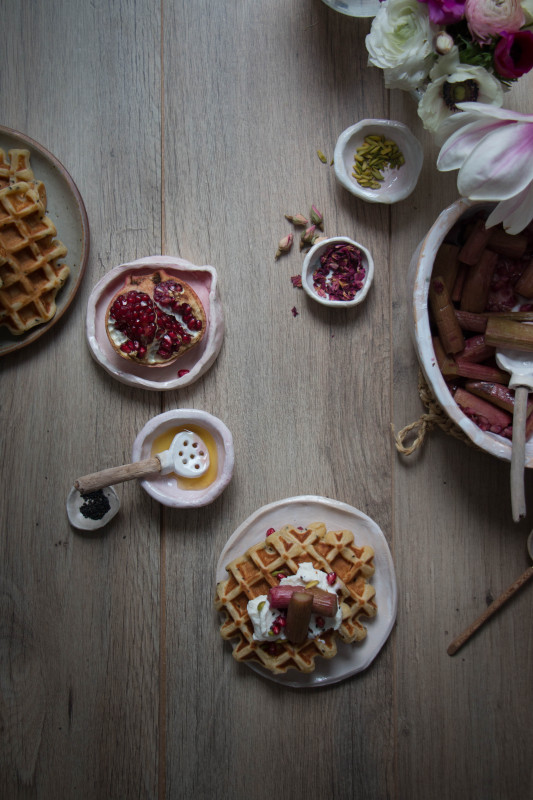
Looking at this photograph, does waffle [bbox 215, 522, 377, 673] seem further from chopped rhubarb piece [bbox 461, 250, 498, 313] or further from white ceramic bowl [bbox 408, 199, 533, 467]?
chopped rhubarb piece [bbox 461, 250, 498, 313]

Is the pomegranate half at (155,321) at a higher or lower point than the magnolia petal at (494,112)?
lower

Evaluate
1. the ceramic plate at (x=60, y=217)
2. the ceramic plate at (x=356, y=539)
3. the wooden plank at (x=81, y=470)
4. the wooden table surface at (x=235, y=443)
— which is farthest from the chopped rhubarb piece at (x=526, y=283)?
the ceramic plate at (x=60, y=217)

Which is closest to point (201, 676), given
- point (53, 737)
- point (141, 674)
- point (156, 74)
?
point (141, 674)

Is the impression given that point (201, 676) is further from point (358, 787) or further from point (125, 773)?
point (358, 787)

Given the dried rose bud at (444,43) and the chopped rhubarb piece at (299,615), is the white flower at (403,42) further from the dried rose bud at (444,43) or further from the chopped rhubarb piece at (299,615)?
the chopped rhubarb piece at (299,615)

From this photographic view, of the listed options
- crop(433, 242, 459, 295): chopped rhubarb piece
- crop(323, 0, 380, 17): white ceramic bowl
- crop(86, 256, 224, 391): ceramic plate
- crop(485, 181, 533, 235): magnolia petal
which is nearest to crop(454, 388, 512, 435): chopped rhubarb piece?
crop(433, 242, 459, 295): chopped rhubarb piece

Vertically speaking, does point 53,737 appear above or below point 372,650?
below
